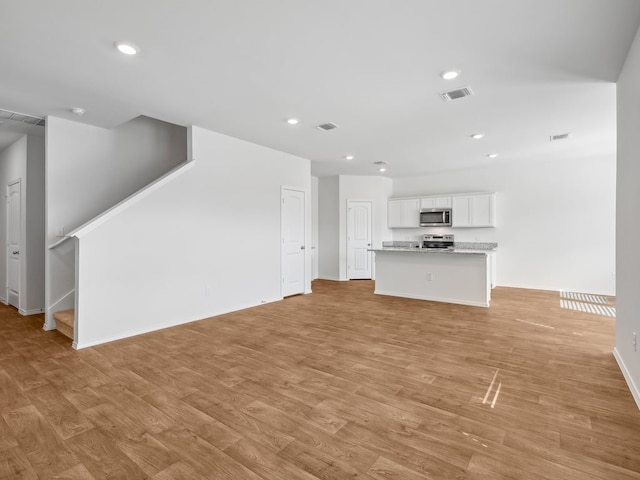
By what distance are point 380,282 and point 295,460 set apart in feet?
17.1

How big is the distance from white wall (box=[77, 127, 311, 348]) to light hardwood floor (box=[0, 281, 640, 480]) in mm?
467

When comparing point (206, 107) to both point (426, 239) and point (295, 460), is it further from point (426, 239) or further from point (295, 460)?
point (426, 239)

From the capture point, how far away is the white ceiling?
2266 millimetres

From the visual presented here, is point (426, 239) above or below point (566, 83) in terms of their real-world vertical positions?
below

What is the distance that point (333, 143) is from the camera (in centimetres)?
561

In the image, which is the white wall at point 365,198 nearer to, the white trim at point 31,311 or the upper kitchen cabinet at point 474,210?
the upper kitchen cabinet at point 474,210

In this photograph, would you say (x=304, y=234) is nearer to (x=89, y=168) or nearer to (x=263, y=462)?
(x=89, y=168)

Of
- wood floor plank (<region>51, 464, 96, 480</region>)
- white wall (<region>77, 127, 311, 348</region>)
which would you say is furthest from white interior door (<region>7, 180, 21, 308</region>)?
wood floor plank (<region>51, 464, 96, 480</region>)

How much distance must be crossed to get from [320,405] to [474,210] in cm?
680

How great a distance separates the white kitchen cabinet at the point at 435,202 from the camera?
8170mm

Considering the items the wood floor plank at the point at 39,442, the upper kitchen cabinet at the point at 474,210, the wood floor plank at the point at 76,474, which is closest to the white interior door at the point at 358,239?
the upper kitchen cabinet at the point at 474,210

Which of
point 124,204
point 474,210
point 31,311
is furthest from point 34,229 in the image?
point 474,210

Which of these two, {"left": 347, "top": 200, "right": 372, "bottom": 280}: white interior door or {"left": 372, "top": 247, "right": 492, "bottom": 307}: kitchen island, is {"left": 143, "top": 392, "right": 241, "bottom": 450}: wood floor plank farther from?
{"left": 347, "top": 200, "right": 372, "bottom": 280}: white interior door

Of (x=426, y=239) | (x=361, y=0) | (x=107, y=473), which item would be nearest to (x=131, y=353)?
(x=107, y=473)
